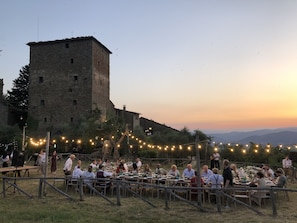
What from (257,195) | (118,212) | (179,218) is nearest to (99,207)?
(118,212)

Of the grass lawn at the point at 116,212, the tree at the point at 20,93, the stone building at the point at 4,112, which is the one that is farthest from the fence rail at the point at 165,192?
the tree at the point at 20,93

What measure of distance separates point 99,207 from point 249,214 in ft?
14.3

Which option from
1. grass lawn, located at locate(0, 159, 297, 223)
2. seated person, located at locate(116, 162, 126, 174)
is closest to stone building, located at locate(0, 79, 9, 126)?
seated person, located at locate(116, 162, 126, 174)

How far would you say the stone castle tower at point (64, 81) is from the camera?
1469 inches

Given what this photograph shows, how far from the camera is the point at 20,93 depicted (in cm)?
4512

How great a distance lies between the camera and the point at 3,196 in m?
10.9

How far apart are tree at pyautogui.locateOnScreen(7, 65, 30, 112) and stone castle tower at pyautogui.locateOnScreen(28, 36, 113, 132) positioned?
5.75 metres

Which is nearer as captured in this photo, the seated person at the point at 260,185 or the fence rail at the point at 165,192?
the fence rail at the point at 165,192

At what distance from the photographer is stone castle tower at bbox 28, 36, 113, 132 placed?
3731 centimetres

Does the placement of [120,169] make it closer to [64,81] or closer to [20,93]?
[64,81]

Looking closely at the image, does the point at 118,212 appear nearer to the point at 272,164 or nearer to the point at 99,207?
the point at 99,207

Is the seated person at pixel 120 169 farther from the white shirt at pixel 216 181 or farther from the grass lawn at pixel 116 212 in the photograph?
the white shirt at pixel 216 181

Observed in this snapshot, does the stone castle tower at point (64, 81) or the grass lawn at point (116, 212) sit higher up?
the stone castle tower at point (64, 81)

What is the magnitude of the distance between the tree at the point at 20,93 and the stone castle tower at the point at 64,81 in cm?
575
